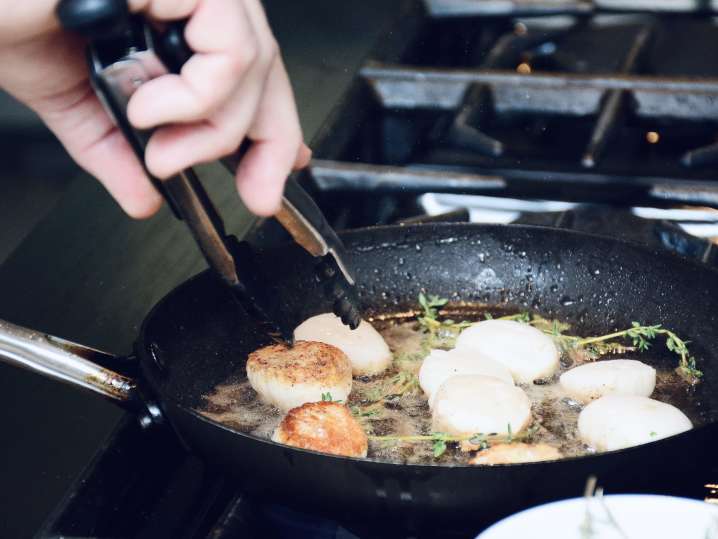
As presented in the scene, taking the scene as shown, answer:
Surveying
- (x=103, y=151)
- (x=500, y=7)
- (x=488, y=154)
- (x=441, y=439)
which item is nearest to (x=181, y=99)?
(x=103, y=151)

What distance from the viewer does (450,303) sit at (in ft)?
4.84

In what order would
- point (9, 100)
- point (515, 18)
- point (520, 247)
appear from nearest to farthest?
point (520, 247) → point (9, 100) → point (515, 18)

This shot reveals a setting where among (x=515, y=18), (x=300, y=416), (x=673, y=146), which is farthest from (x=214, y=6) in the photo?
(x=515, y=18)

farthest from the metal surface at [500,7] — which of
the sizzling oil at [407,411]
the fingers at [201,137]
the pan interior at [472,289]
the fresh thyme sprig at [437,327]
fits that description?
the fingers at [201,137]

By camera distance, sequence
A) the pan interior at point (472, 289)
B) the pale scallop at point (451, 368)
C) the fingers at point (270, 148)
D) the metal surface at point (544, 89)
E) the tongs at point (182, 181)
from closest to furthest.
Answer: the tongs at point (182, 181)
the fingers at point (270, 148)
the pale scallop at point (451, 368)
the pan interior at point (472, 289)
the metal surface at point (544, 89)

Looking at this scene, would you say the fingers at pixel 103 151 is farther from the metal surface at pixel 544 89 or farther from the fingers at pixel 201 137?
the metal surface at pixel 544 89

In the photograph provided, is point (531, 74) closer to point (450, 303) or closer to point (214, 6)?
point (450, 303)

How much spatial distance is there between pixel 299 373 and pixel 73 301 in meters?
0.41

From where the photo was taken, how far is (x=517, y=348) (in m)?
1.23

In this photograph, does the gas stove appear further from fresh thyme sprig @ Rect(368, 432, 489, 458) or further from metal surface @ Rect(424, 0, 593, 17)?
fresh thyme sprig @ Rect(368, 432, 489, 458)

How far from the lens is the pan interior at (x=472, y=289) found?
1270 millimetres

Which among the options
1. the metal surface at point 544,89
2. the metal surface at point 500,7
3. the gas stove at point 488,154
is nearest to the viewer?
the gas stove at point 488,154

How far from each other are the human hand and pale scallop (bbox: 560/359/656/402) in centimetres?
51

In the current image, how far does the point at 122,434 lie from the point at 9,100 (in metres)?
0.99
